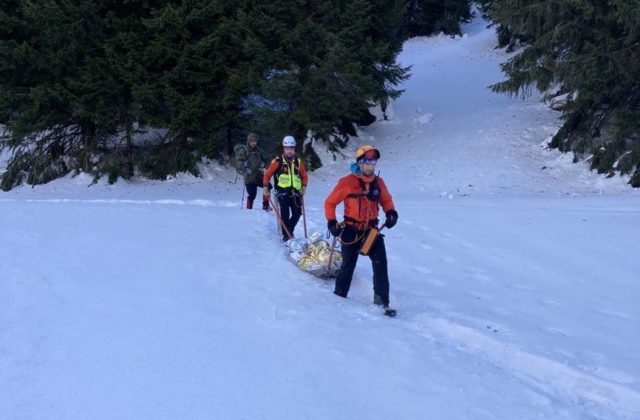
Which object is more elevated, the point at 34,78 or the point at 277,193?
the point at 34,78

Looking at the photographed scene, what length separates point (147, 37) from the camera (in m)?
18.2

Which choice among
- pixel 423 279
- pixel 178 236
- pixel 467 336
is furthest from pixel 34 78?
pixel 467 336

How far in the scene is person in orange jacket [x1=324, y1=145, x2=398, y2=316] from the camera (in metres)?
6.59

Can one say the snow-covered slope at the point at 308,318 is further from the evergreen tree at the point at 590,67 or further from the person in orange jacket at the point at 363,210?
Result: the evergreen tree at the point at 590,67

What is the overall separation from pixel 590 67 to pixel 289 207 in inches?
450

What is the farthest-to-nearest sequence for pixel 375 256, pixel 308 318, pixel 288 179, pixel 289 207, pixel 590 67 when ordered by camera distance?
pixel 590 67, pixel 289 207, pixel 288 179, pixel 375 256, pixel 308 318

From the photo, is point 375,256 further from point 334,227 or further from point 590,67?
point 590,67

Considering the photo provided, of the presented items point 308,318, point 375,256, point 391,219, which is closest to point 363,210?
point 391,219

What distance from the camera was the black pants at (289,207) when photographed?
32.3 feet

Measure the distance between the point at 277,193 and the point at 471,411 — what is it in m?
5.86

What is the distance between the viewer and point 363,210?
6762mm

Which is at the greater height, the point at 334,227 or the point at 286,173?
the point at 286,173

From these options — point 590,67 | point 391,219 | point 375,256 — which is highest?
point 590,67

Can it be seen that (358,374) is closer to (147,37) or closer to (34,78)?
(147,37)
